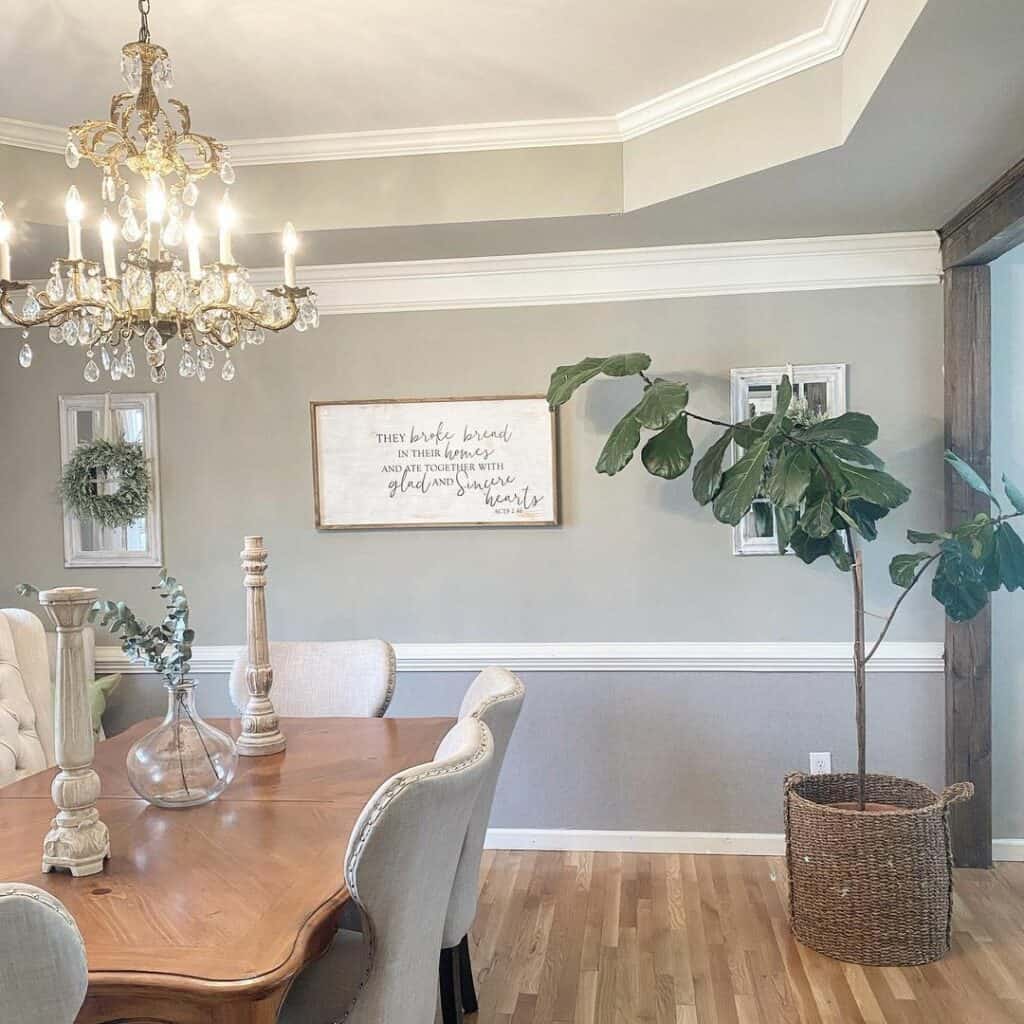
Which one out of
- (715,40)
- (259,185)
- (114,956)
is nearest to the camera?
(114,956)

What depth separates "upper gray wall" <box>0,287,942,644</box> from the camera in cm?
329

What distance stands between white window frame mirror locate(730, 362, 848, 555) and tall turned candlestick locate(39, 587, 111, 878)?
235cm

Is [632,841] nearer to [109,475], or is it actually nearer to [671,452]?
[671,452]

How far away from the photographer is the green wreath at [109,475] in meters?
3.52

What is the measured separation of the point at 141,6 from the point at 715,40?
1388mm

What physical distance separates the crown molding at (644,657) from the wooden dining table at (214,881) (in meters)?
1.15

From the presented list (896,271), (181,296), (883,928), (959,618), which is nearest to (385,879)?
(181,296)

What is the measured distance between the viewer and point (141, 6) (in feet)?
6.73

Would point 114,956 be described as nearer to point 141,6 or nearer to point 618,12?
point 141,6

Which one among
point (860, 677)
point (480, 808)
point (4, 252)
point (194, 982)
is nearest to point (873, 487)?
point (860, 677)

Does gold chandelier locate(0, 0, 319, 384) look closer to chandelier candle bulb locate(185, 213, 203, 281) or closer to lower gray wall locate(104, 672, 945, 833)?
chandelier candle bulb locate(185, 213, 203, 281)

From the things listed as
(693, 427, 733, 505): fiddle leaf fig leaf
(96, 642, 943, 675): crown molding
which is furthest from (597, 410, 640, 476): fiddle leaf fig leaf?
(96, 642, 943, 675): crown molding

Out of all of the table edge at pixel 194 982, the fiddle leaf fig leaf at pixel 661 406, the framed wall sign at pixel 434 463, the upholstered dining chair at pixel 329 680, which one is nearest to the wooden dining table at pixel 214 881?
the table edge at pixel 194 982

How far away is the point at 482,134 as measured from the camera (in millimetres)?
2920
